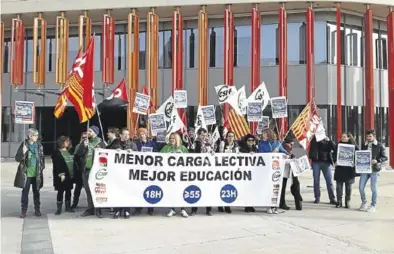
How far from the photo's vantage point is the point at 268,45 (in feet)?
89.4

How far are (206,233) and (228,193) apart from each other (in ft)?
6.56

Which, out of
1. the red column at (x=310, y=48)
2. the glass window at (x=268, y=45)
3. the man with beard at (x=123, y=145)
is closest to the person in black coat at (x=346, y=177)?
the man with beard at (x=123, y=145)

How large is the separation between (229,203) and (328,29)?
757 inches

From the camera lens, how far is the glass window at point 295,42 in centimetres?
2680

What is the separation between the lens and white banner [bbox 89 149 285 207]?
977cm

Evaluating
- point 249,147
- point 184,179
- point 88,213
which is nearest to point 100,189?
point 88,213

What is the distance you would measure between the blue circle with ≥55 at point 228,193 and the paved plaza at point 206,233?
0.37 meters

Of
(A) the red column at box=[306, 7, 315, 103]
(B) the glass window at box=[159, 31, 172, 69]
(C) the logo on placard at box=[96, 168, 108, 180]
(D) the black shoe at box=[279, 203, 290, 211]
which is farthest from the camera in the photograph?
(B) the glass window at box=[159, 31, 172, 69]

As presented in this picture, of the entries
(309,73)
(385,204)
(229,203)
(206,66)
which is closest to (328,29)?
(309,73)

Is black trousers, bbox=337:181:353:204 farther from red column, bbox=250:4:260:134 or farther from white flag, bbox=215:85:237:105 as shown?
red column, bbox=250:4:260:134

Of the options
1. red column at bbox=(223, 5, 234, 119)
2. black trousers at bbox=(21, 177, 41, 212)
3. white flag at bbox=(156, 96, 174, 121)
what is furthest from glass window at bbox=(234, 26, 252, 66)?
black trousers at bbox=(21, 177, 41, 212)

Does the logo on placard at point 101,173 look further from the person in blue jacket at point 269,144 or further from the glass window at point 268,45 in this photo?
the glass window at point 268,45

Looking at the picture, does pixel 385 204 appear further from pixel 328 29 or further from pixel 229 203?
pixel 328 29

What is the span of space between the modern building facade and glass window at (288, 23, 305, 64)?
6 cm
